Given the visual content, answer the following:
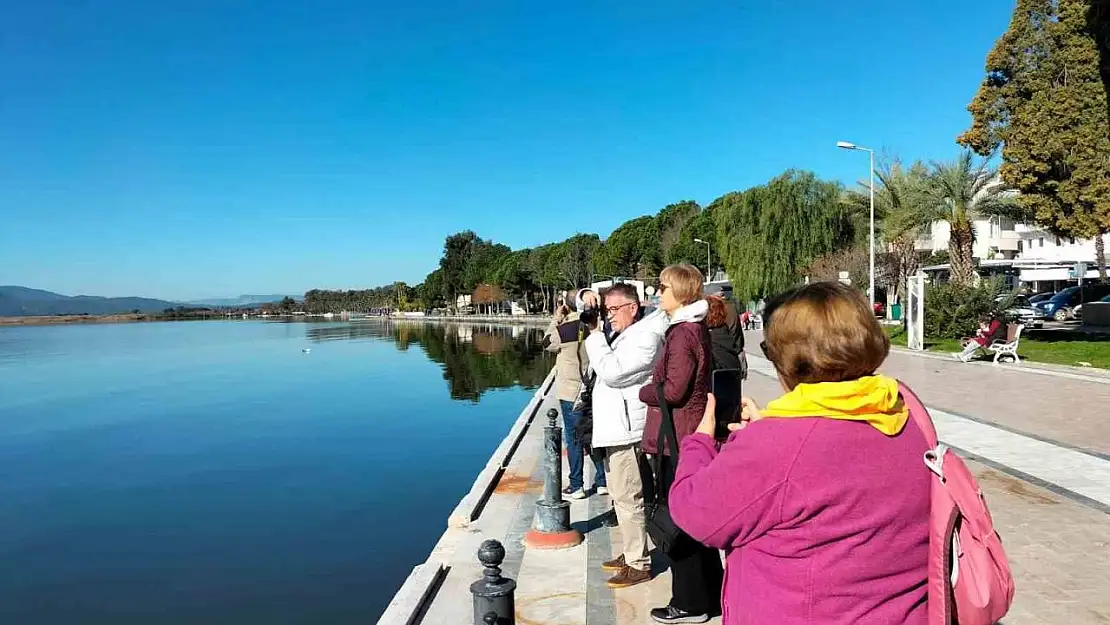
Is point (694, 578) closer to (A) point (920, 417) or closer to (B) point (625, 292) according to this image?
(B) point (625, 292)

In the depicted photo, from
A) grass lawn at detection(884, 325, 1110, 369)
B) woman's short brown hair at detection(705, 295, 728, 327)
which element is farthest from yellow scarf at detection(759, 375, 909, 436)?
grass lawn at detection(884, 325, 1110, 369)

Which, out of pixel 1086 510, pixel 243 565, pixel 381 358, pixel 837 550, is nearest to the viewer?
pixel 837 550

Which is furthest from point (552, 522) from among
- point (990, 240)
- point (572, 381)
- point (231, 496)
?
point (990, 240)

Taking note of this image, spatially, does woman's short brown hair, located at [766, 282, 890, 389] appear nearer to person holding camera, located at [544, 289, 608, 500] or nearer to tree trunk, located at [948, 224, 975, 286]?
person holding camera, located at [544, 289, 608, 500]

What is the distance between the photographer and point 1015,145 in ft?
68.1

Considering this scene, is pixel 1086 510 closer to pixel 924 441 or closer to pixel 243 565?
pixel 924 441

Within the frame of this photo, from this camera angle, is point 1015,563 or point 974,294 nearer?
point 1015,563

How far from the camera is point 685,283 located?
13.0 feet

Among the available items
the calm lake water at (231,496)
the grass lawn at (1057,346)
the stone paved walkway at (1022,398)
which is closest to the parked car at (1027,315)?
the grass lawn at (1057,346)

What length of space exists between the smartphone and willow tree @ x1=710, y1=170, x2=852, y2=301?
1713 inches

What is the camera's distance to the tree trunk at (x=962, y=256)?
26.4m

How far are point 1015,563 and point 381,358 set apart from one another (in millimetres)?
39759

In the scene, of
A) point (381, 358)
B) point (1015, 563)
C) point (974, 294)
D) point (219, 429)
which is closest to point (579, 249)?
point (381, 358)

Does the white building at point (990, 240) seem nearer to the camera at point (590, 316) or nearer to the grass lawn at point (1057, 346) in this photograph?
the grass lawn at point (1057, 346)
